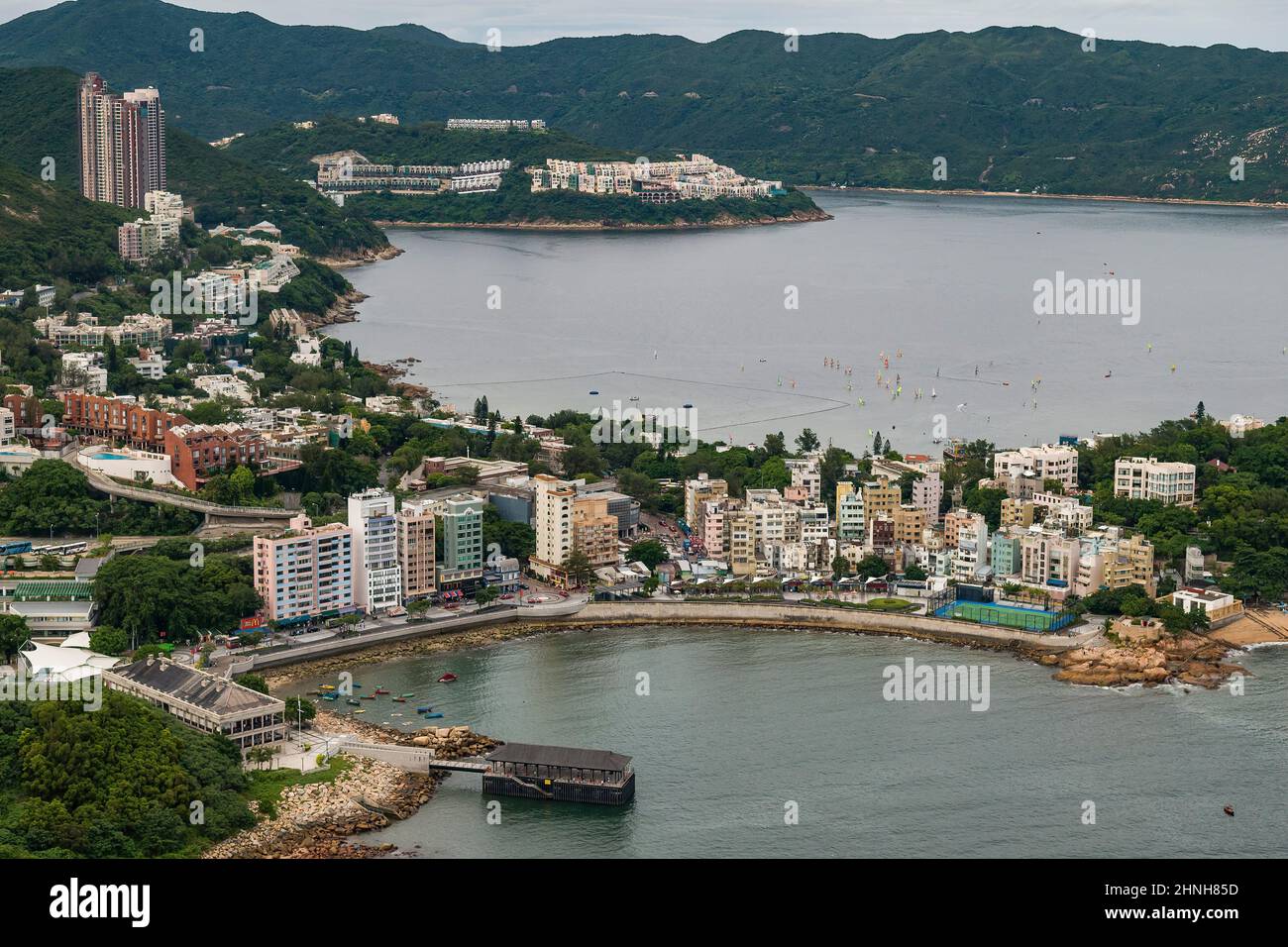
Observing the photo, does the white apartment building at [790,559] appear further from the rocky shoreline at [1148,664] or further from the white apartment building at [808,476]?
the rocky shoreline at [1148,664]

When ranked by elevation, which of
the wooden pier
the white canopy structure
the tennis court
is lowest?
the wooden pier

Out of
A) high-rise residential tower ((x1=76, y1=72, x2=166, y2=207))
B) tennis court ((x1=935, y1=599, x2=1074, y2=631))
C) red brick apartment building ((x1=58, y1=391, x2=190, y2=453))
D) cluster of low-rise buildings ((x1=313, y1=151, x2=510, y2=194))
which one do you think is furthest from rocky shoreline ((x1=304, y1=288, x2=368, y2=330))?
cluster of low-rise buildings ((x1=313, y1=151, x2=510, y2=194))

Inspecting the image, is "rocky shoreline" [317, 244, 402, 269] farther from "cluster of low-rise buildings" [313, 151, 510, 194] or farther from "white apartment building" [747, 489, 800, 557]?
"white apartment building" [747, 489, 800, 557]

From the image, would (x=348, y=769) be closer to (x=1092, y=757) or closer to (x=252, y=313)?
(x=1092, y=757)

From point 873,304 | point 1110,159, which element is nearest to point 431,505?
point 873,304

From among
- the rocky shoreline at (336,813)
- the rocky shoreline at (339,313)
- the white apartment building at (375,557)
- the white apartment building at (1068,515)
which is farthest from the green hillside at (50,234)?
the rocky shoreline at (336,813)
